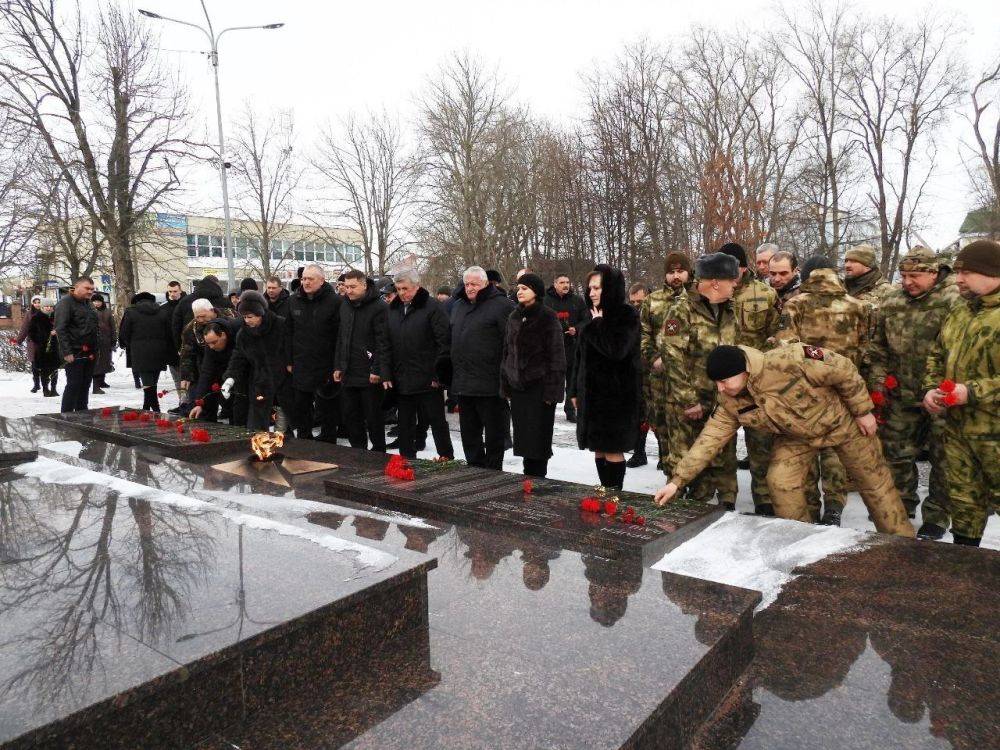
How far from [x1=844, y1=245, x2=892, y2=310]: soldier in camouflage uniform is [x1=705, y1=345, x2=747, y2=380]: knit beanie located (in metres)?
2.13

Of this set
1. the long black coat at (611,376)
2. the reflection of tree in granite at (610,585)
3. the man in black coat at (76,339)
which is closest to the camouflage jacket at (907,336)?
the long black coat at (611,376)

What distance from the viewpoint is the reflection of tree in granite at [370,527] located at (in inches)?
142

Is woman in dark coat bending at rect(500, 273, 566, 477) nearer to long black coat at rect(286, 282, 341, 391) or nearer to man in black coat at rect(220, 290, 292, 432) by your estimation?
long black coat at rect(286, 282, 341, 391)

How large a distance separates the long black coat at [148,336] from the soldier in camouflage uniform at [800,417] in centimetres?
832

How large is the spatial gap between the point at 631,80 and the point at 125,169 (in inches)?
620

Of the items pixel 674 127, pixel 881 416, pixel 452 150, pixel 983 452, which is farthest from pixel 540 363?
pixel 452 150

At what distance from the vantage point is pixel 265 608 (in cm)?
215

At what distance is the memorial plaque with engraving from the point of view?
3.50 metres

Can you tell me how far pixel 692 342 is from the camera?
493 centimetres

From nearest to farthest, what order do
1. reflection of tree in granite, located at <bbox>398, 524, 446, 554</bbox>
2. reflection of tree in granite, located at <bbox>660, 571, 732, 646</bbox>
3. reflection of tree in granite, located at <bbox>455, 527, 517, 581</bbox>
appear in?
reflection of tree in granite, located at <bbox>660, 571, 732, 646</bbox> < reflection of tree in granite, located at <bbox>455, 527, 517, 581</bbox> < reflection of tree in granite, located at <bbox>398, 524, 446, 554</bbox>

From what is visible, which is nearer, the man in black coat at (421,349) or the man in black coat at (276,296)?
the man in black coat at (421,349)

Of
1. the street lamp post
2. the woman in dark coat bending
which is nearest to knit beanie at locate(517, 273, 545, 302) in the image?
the woman in dark coat bending

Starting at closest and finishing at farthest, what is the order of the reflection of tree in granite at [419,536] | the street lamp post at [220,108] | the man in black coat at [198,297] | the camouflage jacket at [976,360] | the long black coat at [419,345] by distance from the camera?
the reflection of tree in granite at [419,536] → the camouflage jacket at [976,360] → the long black coat at [419,345] → the man in black coat at [198,297] → the street lamp post at [220,108]

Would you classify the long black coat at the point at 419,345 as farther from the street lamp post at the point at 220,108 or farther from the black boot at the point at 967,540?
the street lamp post at the point at 220,108
